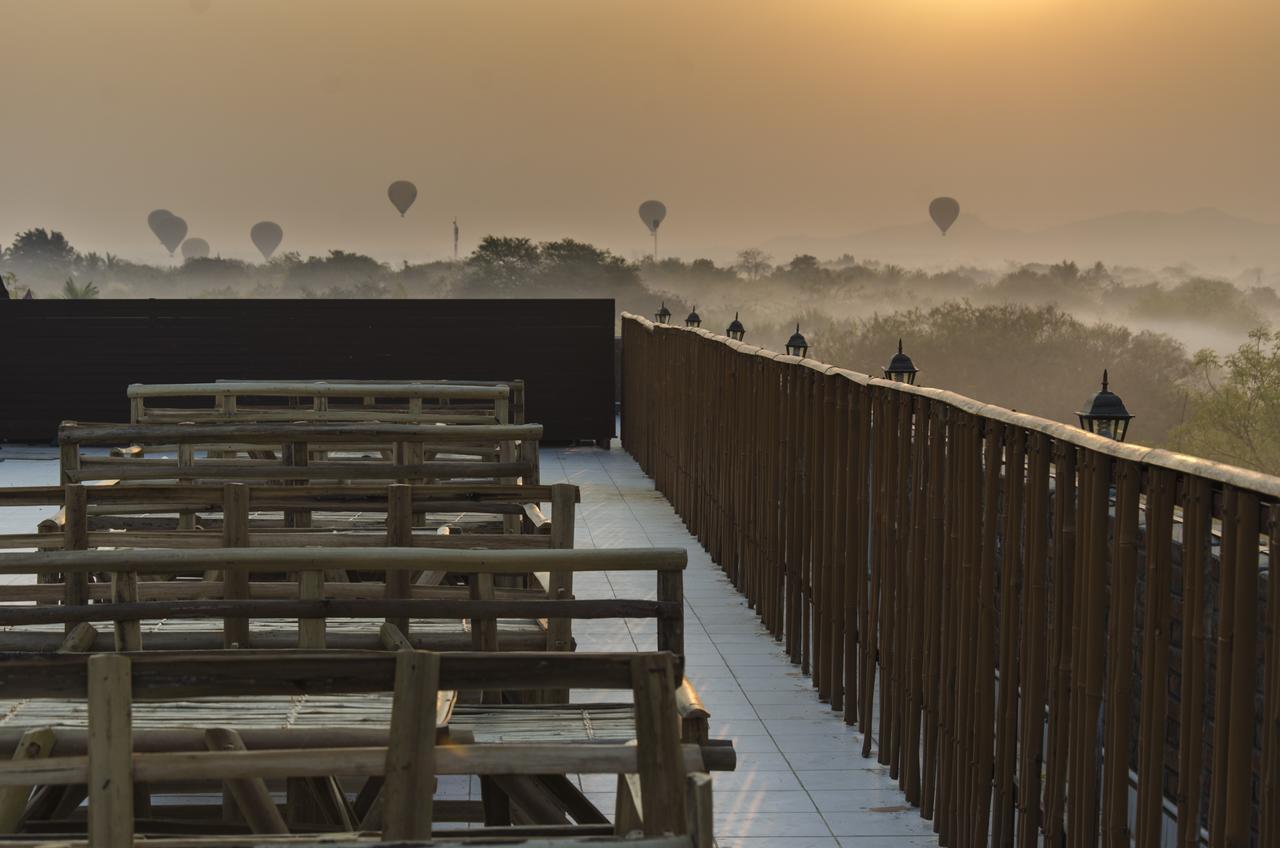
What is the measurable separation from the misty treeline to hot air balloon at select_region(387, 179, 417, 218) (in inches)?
254

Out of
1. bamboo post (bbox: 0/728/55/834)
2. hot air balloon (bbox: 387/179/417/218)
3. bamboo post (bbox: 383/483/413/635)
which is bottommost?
bamboo post (bbox: 0/728/55/834)

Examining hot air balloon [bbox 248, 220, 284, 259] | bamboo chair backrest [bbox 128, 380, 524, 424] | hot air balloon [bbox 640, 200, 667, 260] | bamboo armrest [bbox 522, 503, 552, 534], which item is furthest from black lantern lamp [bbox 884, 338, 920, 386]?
hot air balloon [bbox 248, 220, 284, 259]

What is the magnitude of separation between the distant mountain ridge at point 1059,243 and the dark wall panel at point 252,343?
8721 cm

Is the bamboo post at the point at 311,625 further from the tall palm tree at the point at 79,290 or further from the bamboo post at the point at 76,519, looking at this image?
the tall palm tree at the point at 79,290

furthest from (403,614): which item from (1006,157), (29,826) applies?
(1006,157)

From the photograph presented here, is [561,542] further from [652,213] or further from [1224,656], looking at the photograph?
[652,213]

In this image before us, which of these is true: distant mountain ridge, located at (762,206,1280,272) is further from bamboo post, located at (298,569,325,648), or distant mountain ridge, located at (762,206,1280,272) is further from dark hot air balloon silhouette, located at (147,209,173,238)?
bamboo post, located at (298,569,325,648)

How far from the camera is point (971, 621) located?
4.61 metres

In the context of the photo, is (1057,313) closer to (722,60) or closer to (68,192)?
(722,60)

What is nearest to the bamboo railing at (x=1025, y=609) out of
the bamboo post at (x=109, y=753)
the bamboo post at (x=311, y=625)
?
the bamboo post at (x=311, y=625)

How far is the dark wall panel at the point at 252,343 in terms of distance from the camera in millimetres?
19453

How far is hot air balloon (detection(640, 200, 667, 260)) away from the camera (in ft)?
340

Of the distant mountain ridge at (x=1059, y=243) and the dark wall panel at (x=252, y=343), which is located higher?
the distant mountain ridge at (x=1059, y=243)

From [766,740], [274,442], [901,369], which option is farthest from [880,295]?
[766,740]
